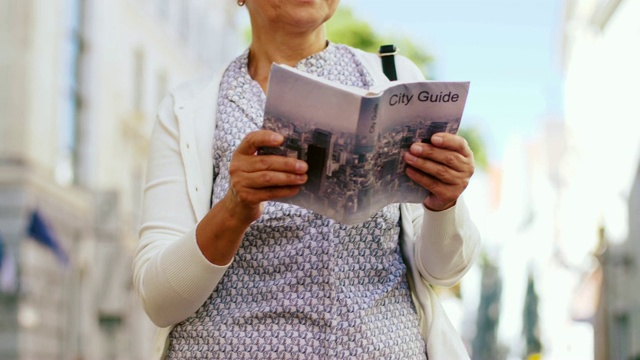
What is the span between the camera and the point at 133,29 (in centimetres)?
2278

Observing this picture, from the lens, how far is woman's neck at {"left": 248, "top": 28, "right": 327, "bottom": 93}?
7.90 feet

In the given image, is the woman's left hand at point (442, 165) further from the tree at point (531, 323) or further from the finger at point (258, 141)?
the tree at point (531, 323)

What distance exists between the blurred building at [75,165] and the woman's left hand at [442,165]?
12.6 meters

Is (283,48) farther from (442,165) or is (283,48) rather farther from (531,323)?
(531,323)

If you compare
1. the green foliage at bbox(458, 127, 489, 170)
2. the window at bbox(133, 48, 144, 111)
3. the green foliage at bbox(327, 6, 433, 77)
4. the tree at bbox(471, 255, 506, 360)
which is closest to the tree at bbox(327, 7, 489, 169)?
the green foliage at bbox(327, 6, 433, 77)

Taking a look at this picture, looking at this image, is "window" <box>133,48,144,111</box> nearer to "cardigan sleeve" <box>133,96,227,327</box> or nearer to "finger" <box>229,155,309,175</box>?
"cardigan sleeve" <box>133,96,227,327</box>

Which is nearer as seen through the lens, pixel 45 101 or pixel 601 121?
pixel 45 101

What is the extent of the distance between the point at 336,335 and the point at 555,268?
3645 centimetres

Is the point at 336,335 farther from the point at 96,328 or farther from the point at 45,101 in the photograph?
the point at 96,328

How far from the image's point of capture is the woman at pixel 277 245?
2.10 meters

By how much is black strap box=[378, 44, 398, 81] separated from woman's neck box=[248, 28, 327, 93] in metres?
0.13

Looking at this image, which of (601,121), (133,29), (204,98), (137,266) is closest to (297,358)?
(137,266)

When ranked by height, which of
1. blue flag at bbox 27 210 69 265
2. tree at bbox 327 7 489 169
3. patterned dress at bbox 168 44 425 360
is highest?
patterned dress at bbox 168 44 425 360

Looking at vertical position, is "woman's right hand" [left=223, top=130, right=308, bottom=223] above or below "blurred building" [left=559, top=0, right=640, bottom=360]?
above
